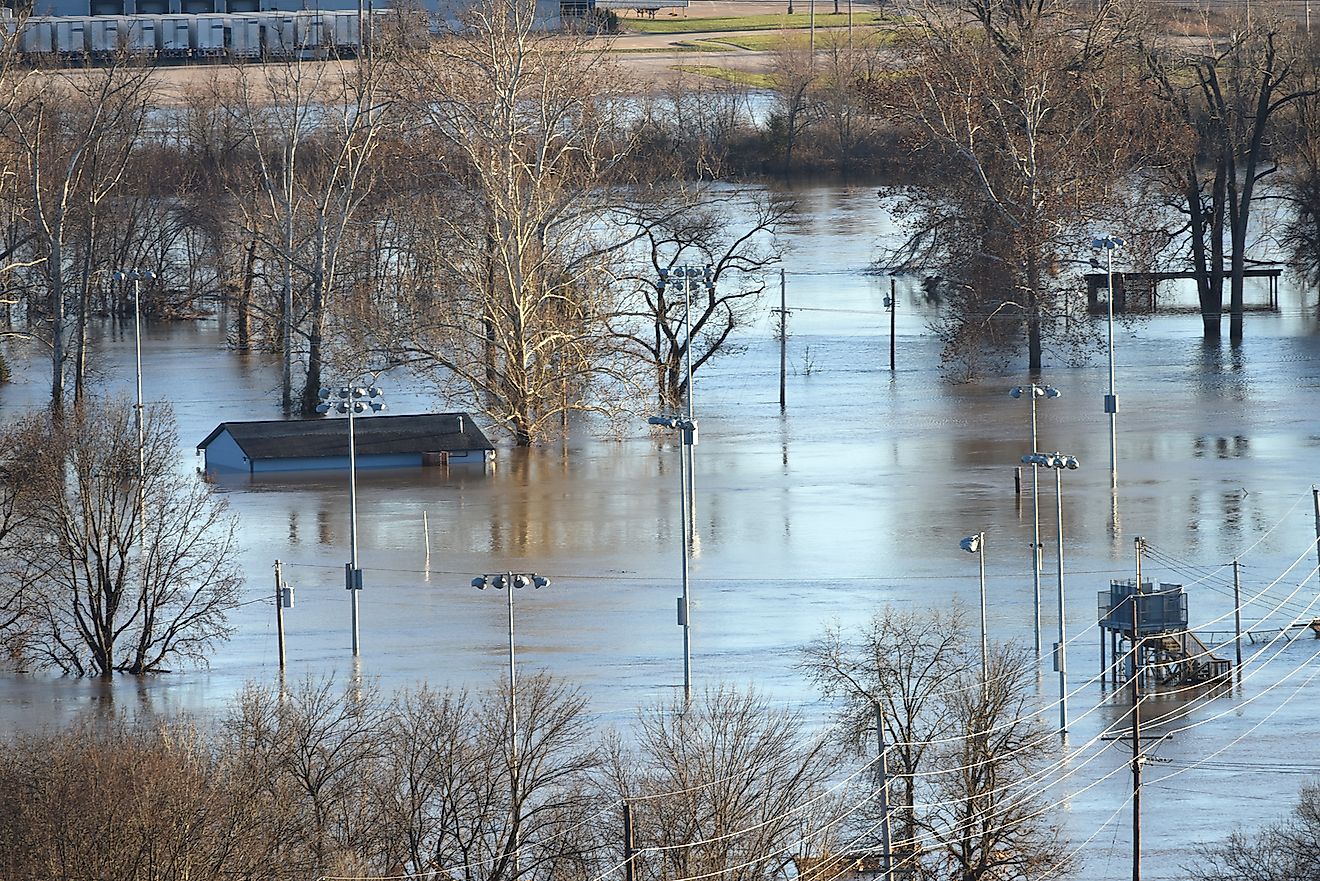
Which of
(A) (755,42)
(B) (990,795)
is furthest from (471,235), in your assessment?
(A) (755,42)

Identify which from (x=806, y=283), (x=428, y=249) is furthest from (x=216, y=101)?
(x=428, y=249)

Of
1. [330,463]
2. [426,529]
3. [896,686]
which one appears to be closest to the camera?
[896,686]

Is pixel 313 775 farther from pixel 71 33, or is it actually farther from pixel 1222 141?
pixel 71 33

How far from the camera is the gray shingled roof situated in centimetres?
5216

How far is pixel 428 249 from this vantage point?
64.3m

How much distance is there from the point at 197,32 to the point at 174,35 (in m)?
1.19

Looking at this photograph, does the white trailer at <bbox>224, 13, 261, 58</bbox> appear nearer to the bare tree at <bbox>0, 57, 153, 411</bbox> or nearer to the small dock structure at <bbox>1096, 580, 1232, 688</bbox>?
the bare tree at <bbox>0, 57, 153, 411</bbox>

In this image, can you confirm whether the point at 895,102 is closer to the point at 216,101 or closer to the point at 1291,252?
the point at 1291,252

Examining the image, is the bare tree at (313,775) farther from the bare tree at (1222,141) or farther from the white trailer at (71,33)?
the white trailer at (71,33)

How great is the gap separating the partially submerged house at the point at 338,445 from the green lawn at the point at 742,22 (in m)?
81.3

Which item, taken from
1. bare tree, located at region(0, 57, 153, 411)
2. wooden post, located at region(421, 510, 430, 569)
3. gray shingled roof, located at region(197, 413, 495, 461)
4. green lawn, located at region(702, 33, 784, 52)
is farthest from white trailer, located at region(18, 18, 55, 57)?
wooden post, located at region(421, 510, 430, 569)

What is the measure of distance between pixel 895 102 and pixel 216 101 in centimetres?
4365

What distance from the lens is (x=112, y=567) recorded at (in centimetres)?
3953

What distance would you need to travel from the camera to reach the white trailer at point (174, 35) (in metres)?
112
